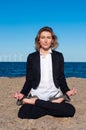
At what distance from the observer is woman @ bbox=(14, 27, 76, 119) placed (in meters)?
8.57

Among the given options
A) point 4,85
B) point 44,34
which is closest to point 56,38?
→ point 44,34

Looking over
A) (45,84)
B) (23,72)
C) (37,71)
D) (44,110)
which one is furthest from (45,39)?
(23,72)

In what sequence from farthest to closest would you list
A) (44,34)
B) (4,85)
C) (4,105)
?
1. (4,85)
2. (4,105)
3. (44,34)

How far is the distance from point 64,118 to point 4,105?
2402mm

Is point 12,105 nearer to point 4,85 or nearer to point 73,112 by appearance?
point 73,112

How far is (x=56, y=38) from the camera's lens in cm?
866

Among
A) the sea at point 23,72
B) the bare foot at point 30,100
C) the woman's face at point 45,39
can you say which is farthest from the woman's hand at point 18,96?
the sea at point 23,72

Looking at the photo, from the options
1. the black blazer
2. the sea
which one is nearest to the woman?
the black blazer

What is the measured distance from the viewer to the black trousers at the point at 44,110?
846 cm

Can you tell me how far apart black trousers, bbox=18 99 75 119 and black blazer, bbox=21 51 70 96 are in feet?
1.15

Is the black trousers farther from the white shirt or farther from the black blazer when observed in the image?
the black blazer

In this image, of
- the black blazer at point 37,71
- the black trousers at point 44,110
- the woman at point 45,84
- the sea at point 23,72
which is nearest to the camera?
the black trousers at point 44,110

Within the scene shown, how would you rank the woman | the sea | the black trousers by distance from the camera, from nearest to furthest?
the black trousers, the woman, the sea

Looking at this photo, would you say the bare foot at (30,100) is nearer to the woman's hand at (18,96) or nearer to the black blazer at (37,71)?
the woman's hand at (18,96)
